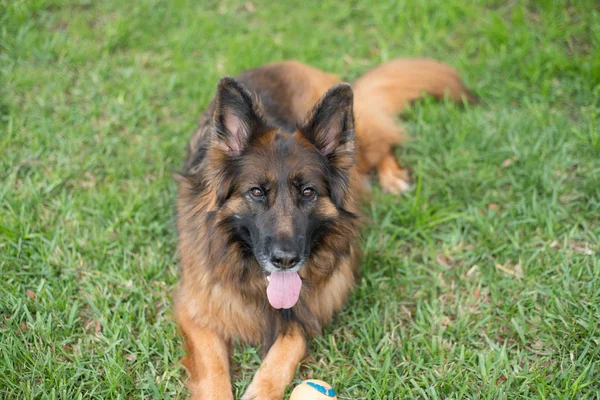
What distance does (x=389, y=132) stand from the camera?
18.5 feet

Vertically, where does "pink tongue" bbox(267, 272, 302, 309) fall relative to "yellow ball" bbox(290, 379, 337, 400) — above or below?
above

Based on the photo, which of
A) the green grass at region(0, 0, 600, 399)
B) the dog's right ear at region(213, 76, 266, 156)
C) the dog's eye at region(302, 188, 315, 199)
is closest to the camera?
the dog's right ear at region(213, 76, 266, 156)

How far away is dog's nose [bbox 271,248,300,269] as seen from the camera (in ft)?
11.0

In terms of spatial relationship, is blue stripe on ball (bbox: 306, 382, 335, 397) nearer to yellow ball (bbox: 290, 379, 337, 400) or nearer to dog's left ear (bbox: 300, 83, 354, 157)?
yellow ball (bbox: 290, 379, 337, 400)

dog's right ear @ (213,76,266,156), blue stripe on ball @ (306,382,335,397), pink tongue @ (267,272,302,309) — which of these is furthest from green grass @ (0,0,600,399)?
dog's right ear @ (213,76,266,156)

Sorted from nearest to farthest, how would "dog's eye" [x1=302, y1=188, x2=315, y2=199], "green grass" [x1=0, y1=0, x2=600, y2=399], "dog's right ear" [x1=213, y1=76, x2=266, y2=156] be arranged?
1. "dog's right ear" [x1=213, y1=76, x2=266, y2=156]
2. "dog's eye" [x1=302, y1=188, x2=315, y2=199]
3. "green grass" [x1=0, y1=0, x2=600, y2=399]

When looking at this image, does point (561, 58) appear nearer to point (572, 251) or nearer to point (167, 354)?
point (572, 251)

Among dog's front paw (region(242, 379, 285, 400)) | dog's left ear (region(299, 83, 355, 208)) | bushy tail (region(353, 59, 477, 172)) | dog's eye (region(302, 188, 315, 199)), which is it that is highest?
dog's left ear (region(299, 83, 355, 208))

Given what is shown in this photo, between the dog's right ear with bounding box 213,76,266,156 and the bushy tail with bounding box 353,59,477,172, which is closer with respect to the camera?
the dog's right ear with bounding box 213,76,266,156

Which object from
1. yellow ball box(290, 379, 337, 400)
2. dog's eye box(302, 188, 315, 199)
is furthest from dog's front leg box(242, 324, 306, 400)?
dog's eye box(302, 188, 315, 199)

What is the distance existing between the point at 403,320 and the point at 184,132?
2991 mm

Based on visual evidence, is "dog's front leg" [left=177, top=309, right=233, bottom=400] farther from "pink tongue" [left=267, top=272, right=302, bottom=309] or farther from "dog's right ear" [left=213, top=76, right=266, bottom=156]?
"dog's right ear" [left=213, top=76, right=266, bottom=156]

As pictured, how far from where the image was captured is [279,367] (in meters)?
3.72

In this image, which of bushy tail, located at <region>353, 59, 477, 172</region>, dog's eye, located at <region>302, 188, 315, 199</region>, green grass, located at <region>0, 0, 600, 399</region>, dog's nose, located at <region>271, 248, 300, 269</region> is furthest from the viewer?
bushy tail, located at <region>353, 59, 477, 172</region>
